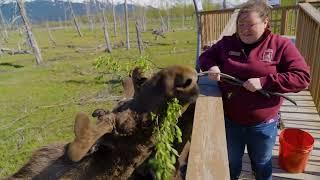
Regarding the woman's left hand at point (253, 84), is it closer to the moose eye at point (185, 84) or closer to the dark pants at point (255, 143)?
the dark pants at point (255, 143)

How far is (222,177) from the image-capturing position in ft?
6.69

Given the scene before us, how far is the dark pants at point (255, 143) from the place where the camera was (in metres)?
3.60

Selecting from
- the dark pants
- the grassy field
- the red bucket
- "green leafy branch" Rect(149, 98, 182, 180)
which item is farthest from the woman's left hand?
the grassy field

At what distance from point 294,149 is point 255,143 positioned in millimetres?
878

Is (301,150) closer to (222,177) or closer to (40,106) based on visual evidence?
(222,177)

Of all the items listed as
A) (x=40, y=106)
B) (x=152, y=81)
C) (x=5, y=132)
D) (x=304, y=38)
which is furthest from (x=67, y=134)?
(x=152, y=81)

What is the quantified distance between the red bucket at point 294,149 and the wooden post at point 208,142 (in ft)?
5.65

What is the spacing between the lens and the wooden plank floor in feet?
15.2

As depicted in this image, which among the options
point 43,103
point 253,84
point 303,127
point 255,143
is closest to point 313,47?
point 303,127

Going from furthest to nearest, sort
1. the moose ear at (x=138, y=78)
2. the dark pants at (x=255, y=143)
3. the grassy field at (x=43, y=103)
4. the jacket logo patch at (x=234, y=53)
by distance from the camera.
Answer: the grassy field at (x=43, y=103) < the dark pants at (x=255, y=143) < the jacket logo patch at (x=234, y=53) < the moose ear at (x=138, y=78)

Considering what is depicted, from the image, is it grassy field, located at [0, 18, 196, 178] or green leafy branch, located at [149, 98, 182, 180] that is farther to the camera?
grassy field, located at [0, 18, 196, 178]

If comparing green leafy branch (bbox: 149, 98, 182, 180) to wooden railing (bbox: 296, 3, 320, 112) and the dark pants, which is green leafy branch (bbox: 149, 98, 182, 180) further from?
wooden railing (bbox: 296, 3, 320, 112)

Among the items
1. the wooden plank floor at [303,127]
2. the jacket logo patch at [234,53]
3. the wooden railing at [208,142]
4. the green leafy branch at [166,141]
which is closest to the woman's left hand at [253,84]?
the wooden railing at [208,142]

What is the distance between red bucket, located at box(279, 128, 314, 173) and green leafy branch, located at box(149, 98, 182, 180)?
2.36 m
